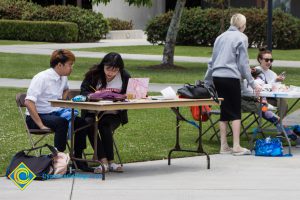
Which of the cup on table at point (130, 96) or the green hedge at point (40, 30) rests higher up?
the cup on table at point (130, 96)

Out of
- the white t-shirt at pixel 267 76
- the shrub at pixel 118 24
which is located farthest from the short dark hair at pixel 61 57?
the shrub at pixel 118 24

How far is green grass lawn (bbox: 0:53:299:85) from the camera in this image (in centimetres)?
2244

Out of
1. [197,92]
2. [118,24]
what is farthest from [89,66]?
[118,24]

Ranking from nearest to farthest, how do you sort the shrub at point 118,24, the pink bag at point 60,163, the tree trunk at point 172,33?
the pink bag at point 60,163, the tree trunk at point 172,33, the shrub at point 118,24

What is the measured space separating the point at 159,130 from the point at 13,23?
26400 mm

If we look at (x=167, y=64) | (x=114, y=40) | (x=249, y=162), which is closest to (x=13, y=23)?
(x=114, y=40)

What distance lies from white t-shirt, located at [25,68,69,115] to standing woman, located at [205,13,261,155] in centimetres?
218

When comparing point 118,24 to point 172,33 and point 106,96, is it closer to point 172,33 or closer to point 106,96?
point 172,33

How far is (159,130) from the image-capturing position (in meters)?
13.7

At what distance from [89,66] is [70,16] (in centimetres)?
1460

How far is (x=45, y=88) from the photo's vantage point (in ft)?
33.4

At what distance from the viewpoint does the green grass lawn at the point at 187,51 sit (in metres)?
32.7

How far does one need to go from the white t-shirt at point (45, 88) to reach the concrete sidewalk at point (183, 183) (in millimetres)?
1051

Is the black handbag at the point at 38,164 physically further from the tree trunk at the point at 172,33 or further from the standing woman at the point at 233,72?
the tree trunk at the point at 172,33
